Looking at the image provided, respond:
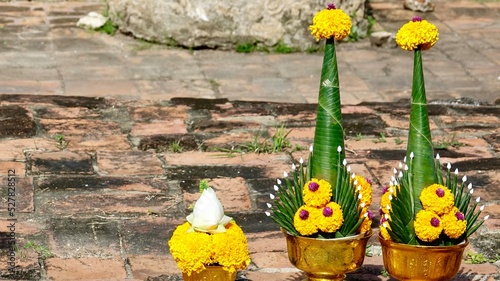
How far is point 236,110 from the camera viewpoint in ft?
18.9

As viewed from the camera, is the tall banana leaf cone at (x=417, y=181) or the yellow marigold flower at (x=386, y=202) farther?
the yellow marigold flower at (x=386, y=202)

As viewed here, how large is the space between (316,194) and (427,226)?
332 millimetres

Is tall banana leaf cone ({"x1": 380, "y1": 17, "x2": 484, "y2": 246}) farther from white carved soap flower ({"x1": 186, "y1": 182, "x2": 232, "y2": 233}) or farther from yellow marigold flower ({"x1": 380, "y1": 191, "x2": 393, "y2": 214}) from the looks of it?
white carved soap flower ({"x1": 186, "y1": 182, "x2": 232, "y2": 233})

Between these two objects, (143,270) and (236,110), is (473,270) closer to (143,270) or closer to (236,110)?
(143,270)

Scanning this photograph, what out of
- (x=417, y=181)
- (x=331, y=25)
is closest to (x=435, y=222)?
(x=417, y=181)

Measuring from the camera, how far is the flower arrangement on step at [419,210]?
3.00 metres

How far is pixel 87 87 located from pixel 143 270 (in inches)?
112

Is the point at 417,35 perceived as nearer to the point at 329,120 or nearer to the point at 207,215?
the point at 329,120

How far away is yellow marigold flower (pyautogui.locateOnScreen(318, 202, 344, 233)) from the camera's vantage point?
2992 millimetres

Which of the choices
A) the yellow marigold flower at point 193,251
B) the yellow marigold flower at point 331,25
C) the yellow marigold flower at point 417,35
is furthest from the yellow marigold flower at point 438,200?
the yellow marigold flower at point 193,251

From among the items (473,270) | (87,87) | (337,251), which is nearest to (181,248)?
(337,251)

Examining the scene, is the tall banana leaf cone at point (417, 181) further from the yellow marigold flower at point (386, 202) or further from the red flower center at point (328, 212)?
the red flower center at point (328, 212)

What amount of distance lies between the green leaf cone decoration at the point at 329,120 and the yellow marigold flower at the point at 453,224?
0.35 metres

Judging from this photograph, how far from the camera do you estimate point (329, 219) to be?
2992 mm
